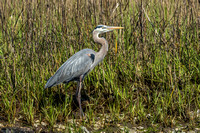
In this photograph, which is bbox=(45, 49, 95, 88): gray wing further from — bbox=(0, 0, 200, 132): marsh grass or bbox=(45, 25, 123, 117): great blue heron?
bbox=(0, 0, 200, 132): marsh grass

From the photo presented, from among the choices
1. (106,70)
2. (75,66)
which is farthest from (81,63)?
(106,70)

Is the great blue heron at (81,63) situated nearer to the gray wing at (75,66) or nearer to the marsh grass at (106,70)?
the gray wing at (75,66)

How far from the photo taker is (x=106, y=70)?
4.64 meters

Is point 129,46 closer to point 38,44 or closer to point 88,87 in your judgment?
point 88,87

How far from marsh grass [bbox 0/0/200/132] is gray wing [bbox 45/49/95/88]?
26cm

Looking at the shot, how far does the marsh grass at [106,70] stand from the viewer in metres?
3.97

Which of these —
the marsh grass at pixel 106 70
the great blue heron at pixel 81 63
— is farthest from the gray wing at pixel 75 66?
the marsh grass at pixel 106 70

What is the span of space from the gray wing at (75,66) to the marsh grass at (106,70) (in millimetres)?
258

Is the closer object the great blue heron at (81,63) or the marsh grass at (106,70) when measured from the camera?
the marsh grass at (106,70)

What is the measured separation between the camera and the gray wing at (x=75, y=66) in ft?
13.6

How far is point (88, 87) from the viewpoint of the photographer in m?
4.70

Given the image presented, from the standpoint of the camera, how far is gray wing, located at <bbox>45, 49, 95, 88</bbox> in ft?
13.6

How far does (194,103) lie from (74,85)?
1.85m

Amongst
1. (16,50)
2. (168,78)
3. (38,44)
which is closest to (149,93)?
(168,78)
